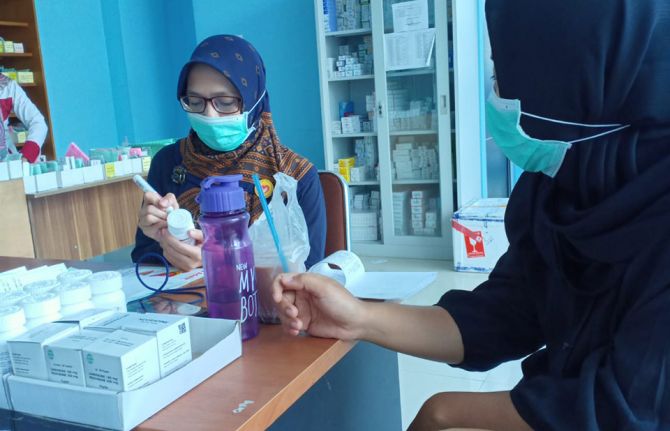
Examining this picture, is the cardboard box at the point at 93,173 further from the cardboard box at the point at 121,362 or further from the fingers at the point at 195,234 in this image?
the cardboard box at the point at 121,362

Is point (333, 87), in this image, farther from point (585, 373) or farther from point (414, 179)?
point (585, 373)

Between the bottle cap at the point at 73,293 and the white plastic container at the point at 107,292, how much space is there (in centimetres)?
2

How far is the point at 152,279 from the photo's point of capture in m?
1.22

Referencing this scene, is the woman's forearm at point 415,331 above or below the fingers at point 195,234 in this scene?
below

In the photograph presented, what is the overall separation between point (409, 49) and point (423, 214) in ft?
3.68


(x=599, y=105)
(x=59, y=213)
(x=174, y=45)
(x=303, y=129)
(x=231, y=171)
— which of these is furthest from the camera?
(x=174, y=45)

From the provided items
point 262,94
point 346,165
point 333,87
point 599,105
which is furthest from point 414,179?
point 599,105

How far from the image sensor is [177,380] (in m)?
0.69

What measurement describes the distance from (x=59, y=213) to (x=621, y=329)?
308 cm

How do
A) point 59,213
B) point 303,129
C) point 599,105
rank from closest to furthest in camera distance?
1. point 599,105
2. point 59,213
3. point 303,129

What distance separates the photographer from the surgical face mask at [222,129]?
1569 mm

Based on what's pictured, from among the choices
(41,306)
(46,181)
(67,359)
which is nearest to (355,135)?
(46,181)

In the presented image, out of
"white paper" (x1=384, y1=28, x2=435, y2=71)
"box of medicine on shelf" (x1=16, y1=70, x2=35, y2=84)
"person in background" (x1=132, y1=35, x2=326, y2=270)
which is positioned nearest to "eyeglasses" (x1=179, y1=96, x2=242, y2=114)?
"person in background" (x1=132, y1=35, x2=326, y2=270)

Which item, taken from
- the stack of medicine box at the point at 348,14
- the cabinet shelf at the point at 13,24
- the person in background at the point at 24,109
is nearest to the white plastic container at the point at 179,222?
the stack of medicine box at the point at 348,14
